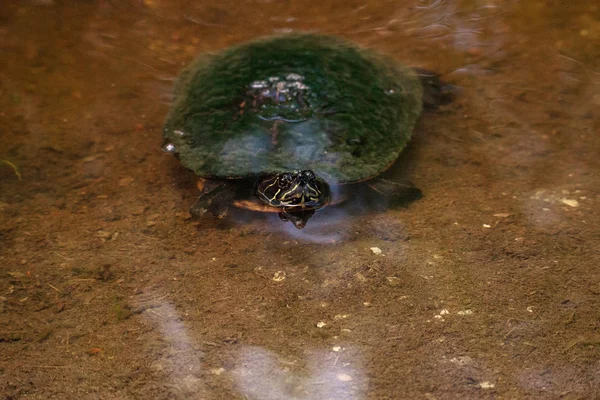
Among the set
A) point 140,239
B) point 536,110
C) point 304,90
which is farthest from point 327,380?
point 536,110

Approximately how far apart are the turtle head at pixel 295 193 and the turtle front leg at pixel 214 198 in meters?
0.19

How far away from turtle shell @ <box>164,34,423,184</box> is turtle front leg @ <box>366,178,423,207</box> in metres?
0.12

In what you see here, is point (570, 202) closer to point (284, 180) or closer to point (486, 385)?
point (486, 385)

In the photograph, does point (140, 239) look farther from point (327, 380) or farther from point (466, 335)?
point (466, 335)

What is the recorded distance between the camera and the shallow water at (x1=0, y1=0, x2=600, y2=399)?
7.28ft

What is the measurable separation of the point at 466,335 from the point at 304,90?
185 centimetres

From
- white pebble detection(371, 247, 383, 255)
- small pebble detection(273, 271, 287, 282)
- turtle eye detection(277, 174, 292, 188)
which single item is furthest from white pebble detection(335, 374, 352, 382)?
turtle eye detection(277, 174, 292, 188)

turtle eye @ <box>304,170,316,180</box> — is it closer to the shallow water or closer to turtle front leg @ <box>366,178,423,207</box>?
the shallow water

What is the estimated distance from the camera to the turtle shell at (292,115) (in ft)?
10.6

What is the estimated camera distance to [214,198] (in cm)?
324

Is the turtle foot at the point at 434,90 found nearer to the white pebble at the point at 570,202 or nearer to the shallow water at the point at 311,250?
the shallow water at the point at 311,250

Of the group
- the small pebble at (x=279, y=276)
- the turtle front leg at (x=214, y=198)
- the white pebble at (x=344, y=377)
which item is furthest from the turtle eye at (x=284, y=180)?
the white pebble at (x=344, y=377)

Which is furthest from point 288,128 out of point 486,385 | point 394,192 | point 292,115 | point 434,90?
point 486,385

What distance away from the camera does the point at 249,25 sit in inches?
198
